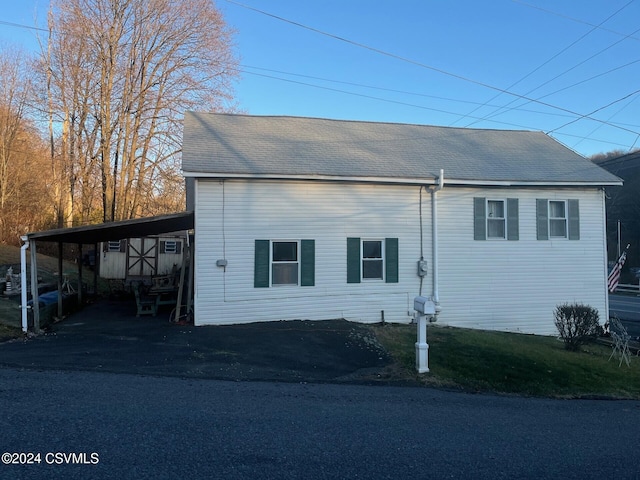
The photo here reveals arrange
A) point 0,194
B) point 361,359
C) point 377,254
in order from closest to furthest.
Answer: point 361,359
point 377,254
point 0,194

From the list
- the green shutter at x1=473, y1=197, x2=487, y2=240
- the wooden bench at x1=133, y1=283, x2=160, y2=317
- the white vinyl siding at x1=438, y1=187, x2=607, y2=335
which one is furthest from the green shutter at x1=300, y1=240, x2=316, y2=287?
the green shutter at x1=473, y1=197, x2=487, y2=240

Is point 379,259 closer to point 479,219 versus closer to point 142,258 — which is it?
point 479,219

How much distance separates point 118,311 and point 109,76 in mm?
15172

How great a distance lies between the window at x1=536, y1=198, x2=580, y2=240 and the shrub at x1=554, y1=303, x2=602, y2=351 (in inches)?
156

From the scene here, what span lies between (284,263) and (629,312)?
59.0 ft

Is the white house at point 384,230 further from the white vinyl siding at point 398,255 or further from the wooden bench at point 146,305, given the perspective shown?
the wooden bench at point 146,305

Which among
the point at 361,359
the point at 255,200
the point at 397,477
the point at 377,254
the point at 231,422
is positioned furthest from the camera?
the point at 377,254

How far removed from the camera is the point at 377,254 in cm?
1367

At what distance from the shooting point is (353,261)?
526 inches

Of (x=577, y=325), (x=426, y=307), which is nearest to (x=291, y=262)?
(x=426, y=307)

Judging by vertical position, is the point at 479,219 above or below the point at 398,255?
above

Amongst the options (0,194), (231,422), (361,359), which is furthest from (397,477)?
(0,194)

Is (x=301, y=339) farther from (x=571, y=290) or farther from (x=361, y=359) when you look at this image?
(x=571, y=290)

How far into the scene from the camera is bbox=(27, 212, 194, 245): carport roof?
1159 cm
